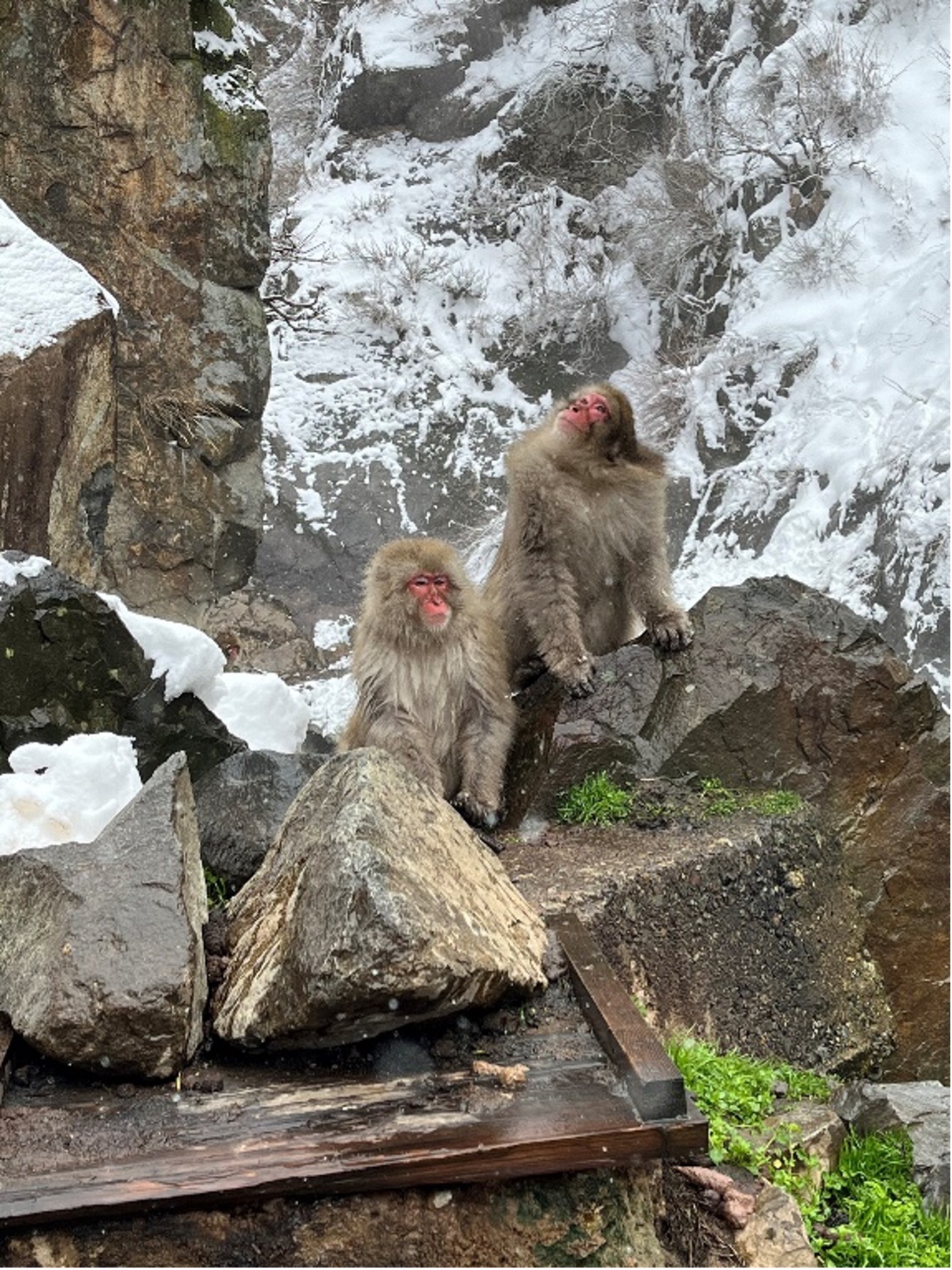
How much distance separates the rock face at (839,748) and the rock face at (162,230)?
429 centimetres

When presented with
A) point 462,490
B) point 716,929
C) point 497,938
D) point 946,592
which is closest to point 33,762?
point 497,938

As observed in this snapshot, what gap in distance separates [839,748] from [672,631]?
0.73 metres

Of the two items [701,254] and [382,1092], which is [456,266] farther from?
[382,1092]

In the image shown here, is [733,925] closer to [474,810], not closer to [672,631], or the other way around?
[474,810]

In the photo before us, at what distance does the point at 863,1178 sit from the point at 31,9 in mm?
7532

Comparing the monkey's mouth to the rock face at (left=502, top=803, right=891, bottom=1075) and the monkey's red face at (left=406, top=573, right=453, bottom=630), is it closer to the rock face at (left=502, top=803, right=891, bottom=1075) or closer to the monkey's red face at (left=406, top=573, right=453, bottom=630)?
the monkey's red face at (left=406, top=573, right=453, bottom=630)

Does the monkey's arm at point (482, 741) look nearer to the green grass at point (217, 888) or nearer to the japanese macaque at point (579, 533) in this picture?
the japanese macaque at point (579, 533)

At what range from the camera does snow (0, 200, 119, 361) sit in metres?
4.96

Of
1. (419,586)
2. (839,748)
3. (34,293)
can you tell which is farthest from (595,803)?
(34,293)

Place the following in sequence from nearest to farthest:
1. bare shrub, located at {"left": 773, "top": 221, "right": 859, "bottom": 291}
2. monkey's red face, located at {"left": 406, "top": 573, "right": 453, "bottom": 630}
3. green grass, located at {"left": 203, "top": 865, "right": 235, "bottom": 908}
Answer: green grass, located at {"left": 203, "top": 865, "right": 235, "bottom": 908} → monkey's red face, located at {"left": 406, "top": 573, "right": 453, "bottom": 630} → bare shrub, located at {"left": 773, "top": 221, "right": 859, "bottom": 291}

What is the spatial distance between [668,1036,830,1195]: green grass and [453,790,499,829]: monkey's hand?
946 millimetres

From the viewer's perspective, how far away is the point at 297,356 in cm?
1373

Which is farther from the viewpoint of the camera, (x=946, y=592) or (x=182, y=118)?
(x=946, y=592)

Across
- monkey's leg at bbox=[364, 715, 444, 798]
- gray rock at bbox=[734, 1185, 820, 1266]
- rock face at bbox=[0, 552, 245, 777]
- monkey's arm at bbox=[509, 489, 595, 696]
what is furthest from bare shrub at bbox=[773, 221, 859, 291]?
gray rock at bbox=[734, 1185, 820, 1266]
